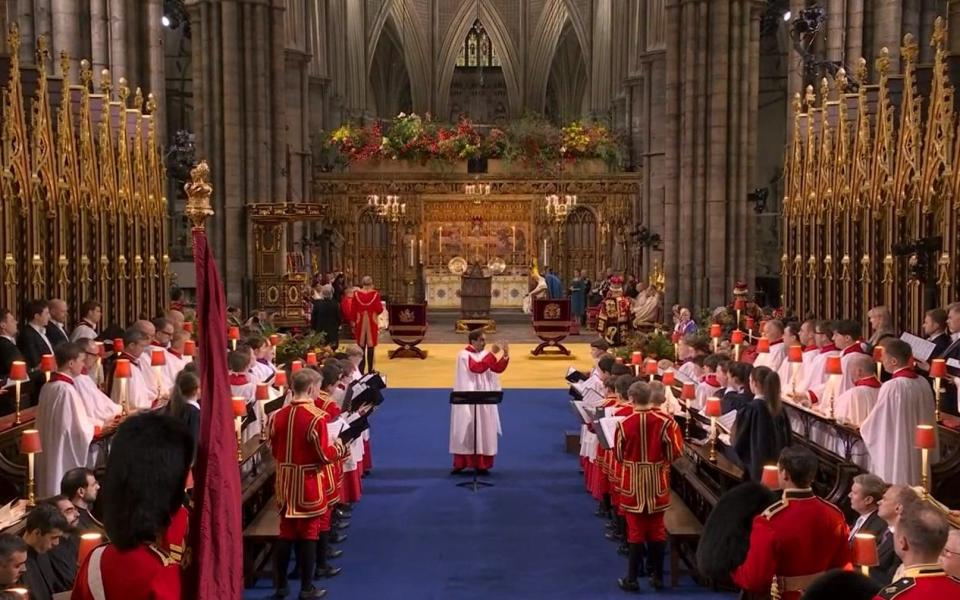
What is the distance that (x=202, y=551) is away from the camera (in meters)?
3.18

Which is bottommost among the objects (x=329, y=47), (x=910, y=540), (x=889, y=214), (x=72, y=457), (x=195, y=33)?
(x=72, y=457)

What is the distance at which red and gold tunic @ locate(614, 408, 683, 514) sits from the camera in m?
7.81

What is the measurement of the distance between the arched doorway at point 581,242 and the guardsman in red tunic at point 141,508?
29.4 metres

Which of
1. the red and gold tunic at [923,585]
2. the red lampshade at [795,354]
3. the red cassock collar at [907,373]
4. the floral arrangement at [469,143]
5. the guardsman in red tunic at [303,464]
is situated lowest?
the guardsman in red tunic at [303,464]

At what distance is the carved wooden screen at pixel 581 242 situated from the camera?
3272 cm

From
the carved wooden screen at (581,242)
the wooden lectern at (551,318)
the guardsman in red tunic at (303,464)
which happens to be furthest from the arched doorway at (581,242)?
the guardsman in red tunic at (303,464)

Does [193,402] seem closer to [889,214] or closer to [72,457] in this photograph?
[72,457]

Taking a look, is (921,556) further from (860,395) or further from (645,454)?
(860,395)

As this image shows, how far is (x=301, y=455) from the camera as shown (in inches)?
302

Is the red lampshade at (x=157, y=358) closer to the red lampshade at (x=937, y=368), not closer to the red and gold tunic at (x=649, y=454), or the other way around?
the red and gold tunic at (x=649, y=454)

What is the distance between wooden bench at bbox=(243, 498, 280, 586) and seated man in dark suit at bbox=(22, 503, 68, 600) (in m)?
2.50

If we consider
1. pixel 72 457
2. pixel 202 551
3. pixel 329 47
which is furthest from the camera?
pixel 329 47

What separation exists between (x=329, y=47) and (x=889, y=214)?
28.9 meters

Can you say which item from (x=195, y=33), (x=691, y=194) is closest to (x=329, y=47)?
(x=195, y=33)
